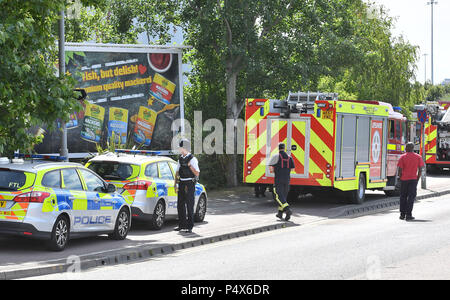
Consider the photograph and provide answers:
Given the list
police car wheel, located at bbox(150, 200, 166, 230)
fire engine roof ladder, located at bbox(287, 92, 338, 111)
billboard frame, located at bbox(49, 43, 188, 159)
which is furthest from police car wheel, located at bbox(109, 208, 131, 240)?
billboard frame, located at bbox(49, 43, 188, 159)

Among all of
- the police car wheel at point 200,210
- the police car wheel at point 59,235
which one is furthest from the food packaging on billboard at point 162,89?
the police car wheel at point 59,235

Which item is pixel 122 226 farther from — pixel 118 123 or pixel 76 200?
pixel 118 123

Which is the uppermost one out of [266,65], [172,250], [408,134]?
[266,65]

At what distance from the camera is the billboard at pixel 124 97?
25.3 metres

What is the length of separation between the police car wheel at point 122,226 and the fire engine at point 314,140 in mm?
7759

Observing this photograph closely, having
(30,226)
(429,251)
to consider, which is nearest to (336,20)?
(429,251)

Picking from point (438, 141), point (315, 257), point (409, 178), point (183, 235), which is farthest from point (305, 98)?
point (438, 141)

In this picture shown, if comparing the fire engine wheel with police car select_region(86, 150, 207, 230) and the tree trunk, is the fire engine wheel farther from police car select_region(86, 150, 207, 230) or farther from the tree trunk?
police car select_region(86, 150, 207, 230)

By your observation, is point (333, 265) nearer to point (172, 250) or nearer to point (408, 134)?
point (172, 250)

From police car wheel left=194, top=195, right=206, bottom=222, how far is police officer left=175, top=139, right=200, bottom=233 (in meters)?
2.28

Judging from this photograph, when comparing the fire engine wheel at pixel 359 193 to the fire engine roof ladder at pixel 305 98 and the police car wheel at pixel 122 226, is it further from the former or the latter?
the police car wheel at pixel 122 226

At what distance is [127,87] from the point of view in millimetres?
26562

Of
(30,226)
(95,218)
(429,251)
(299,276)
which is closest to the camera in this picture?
(299,276)

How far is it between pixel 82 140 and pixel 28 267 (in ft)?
48.8
